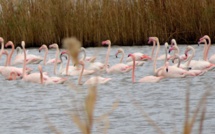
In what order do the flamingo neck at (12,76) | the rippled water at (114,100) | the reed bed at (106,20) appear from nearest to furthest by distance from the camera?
the rippled water at (114,100)
the flamingo neck at (12,76)
the reed bed at (106,20)

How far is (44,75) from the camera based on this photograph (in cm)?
1195

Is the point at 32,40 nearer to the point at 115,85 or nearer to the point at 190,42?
the point at 190,42

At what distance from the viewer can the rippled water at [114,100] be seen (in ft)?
24.0

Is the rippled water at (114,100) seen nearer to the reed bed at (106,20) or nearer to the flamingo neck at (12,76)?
the flamingo neck at (12,76)

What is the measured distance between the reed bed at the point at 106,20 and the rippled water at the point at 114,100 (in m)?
3.71

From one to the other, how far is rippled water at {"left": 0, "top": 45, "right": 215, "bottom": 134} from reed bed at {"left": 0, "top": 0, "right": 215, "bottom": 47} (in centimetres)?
371

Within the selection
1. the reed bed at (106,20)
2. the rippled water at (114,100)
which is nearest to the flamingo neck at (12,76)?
the rippled water at (114,100)

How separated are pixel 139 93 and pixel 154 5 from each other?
7.35 meters

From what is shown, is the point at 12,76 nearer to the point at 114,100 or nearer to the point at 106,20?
the point at 114,100

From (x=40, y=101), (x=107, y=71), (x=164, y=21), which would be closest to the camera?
(x=40, y=101)

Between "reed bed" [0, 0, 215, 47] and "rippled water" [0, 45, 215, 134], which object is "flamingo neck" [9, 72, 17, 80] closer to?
"rippled water" [0, 45, 215, 134]

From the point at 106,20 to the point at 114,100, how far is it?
7.88m

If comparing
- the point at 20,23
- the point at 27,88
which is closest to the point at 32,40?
the point at 20,23

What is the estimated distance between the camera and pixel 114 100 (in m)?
9.68
